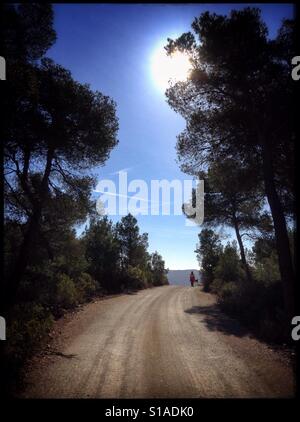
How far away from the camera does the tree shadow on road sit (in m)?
13.3

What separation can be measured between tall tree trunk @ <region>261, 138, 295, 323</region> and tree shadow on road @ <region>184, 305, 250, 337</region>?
7.49 ft

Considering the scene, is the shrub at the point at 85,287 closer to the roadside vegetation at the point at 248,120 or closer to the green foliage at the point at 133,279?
the green foliage at the point at 133,279

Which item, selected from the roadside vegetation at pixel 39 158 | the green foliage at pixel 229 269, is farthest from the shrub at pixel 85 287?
the green foliage at pixel 229 269

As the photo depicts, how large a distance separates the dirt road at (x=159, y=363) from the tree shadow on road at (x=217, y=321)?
0.14 feet

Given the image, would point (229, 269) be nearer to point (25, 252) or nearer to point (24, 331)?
point (25, 252)

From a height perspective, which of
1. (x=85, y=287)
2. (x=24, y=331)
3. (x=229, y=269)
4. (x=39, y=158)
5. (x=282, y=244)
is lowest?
(x=24, y=331)

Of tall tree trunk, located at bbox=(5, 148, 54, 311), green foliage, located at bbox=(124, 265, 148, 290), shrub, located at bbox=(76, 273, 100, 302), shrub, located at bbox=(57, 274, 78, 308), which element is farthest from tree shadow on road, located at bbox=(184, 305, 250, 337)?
green foliage, located at bbox=(124, 265, 148, 290)

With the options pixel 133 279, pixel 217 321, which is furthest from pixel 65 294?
pixel 133 279

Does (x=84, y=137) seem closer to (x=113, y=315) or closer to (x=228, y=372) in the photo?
(x=113, y=315)

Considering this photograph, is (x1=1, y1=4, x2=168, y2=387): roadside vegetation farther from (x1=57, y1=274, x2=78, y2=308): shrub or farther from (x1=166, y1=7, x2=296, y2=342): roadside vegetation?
(x1=166, y1=7, x2=296, y2=342): roadside vegetation

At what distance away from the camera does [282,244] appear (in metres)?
12.2

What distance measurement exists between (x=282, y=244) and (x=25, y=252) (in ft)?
35.4

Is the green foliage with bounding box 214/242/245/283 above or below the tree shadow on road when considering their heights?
above
